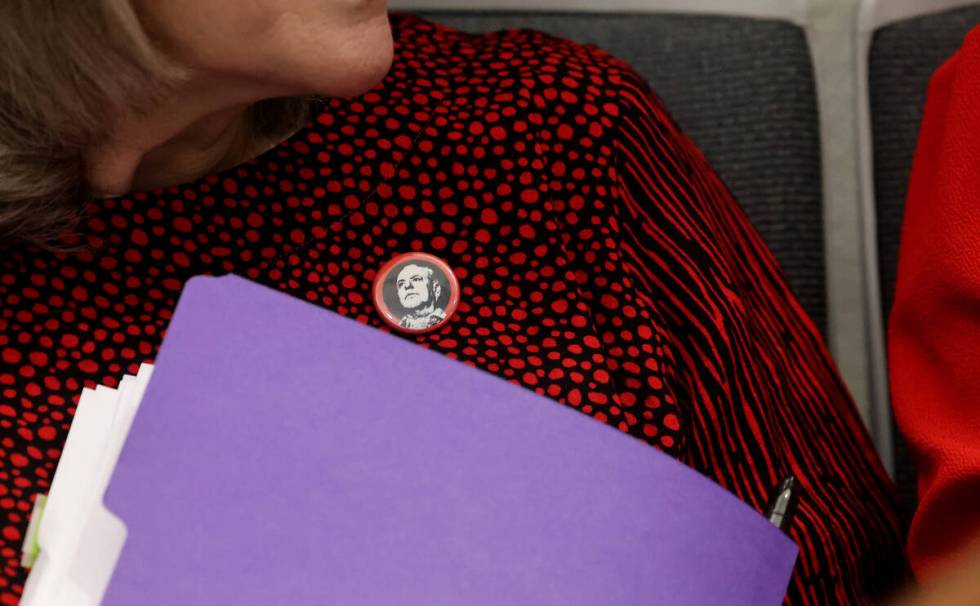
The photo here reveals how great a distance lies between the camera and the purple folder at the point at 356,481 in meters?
0.44

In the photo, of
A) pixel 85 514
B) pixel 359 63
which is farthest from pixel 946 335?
pixel 85 514

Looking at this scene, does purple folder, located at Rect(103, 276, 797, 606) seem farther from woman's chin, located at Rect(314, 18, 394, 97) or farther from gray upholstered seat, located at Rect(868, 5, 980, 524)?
gray upholstered seat, located at Rect(868, 5, 980, 524)

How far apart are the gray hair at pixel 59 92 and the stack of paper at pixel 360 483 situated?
0.94ft

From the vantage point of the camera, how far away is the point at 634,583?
1.49ft

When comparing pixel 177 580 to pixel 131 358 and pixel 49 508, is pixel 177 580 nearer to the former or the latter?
pixel 49 508

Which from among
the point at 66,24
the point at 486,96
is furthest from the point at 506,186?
the point at 66,24

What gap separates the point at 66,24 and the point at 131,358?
8.9 inches

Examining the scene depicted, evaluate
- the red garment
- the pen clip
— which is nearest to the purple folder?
the pen clip

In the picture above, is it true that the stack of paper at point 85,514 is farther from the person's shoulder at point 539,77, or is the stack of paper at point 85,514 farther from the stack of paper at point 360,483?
the person's shoulder at point 539,77

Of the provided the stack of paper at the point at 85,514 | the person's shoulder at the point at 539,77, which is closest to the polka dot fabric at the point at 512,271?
the person's shoulder at the point at 539,77

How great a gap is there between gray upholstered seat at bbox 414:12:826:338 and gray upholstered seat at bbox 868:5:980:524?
0.06 m

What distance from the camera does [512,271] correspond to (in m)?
0.78

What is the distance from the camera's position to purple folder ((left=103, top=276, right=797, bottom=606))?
17.2 inches

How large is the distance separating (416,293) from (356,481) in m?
0.32
